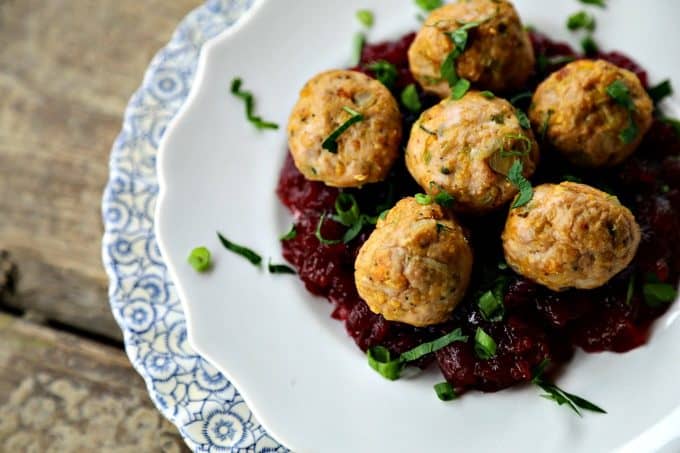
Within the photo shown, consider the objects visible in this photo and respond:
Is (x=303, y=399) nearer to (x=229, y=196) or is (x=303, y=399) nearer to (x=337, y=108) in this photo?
(x=229, y=196)

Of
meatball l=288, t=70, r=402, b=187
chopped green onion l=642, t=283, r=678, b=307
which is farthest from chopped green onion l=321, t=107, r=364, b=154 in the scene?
chopped green onion l=642, t=283, r=678, b=307

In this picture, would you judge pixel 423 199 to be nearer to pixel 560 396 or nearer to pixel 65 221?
pixel 560 396

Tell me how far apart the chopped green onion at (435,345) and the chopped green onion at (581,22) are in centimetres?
165

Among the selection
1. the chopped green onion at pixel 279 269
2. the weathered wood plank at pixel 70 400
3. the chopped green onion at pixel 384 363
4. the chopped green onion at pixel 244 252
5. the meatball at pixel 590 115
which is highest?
the meatball at pixel 590 115

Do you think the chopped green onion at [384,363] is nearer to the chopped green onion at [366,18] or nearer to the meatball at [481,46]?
the meatball at [481,46]

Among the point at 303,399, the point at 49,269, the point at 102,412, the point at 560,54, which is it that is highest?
the point at 560,54

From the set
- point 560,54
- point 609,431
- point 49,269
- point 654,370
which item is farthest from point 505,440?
point 49,269

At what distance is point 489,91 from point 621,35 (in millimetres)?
888

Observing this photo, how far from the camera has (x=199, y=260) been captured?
3.59 meters

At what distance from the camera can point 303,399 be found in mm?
3402

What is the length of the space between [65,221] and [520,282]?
99.4 inches

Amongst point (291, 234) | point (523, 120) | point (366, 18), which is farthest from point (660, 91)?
→ point (291, 234)

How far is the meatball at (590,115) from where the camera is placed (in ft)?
10.6

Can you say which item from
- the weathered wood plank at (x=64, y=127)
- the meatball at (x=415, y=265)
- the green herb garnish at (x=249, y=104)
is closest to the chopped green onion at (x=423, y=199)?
the meatball at (x=415, y=265)
